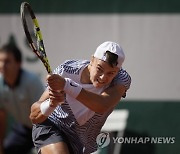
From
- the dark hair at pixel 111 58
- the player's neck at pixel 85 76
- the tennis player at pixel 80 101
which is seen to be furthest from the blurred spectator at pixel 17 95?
the dark hair at pixel 111 58

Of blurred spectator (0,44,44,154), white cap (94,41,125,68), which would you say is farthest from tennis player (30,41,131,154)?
blurred spectator (0,44,44,154)

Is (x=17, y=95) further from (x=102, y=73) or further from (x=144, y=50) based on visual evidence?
(x=102, y=73)

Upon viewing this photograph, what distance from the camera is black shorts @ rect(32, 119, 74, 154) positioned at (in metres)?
4.04

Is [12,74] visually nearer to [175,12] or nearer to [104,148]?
[104,148]

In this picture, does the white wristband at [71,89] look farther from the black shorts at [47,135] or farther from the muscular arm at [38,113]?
the black shorts at [47,135]

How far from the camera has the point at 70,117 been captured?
13.4 feet

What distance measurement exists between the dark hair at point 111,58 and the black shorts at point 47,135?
24.2 inches

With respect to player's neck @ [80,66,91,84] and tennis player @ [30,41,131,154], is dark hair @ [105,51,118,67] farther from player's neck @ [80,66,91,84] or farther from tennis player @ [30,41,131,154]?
player's neck @ [80,66,91,84]

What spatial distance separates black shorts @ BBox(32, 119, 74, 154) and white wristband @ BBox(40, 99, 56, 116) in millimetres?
310

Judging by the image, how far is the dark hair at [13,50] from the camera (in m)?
5.49

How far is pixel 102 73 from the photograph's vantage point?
147 inches

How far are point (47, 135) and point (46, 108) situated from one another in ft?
1.33

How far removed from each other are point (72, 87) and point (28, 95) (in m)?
2.01
